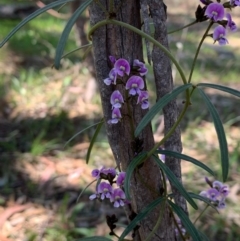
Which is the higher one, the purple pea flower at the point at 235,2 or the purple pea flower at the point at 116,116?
the purple pea flower at the point at 235,2

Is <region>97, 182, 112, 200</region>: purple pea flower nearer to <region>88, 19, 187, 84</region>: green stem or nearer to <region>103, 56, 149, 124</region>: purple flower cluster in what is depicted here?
<region>103, 56, 149, 124</region>: purple flower cluster

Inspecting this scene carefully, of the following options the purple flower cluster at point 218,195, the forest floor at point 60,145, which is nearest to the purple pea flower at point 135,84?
the purple flower cluster at point 218,195

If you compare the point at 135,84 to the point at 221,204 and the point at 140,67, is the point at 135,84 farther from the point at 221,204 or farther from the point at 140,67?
the point at 221,204

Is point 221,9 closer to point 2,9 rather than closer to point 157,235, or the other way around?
point 157,235

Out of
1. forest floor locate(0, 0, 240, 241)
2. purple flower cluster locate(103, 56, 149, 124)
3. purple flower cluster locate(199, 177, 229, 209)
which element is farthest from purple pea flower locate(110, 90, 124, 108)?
forest floor locate(0, 0, 240, 241)

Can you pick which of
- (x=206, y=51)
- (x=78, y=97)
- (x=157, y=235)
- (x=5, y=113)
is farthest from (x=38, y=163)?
(x=206, y=51)

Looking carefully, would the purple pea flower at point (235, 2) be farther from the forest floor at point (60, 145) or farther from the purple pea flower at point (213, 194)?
the forest floor at point (60, 145)
